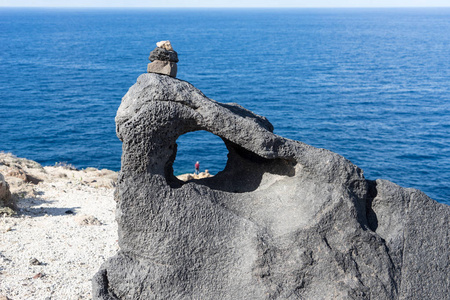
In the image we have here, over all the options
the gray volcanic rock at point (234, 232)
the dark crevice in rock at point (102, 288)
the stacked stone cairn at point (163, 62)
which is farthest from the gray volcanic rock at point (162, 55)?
the dark crevice in rock at point (102, 288)

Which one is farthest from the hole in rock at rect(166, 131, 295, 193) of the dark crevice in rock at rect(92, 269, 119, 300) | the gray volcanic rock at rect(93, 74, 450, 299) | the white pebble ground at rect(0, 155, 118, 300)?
the white pebble ground at rect(0, 155, 118, 300)

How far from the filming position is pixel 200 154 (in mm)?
36094

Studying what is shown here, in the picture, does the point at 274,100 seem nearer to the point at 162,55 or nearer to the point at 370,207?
the point at 370,207

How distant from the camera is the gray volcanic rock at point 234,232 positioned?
780cm

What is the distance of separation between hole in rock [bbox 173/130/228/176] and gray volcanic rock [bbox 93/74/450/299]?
23.3 metres

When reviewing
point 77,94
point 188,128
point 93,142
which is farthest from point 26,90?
point 188,128

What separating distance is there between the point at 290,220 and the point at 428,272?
276 centimetres

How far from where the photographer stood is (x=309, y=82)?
204ft

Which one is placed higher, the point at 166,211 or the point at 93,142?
the point at 166,211

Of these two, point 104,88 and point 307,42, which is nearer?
point 104,88

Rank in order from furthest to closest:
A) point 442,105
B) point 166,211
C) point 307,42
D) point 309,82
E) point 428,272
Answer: point 307,42, point 309,82, point 442,105, point 428,272, point 166,211

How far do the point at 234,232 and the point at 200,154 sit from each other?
2806 cm

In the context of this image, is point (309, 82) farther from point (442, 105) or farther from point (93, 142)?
point (93, 142)

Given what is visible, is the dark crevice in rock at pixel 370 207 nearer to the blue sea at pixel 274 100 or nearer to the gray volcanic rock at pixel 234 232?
the gray volcanic rock at pixel 234 232
